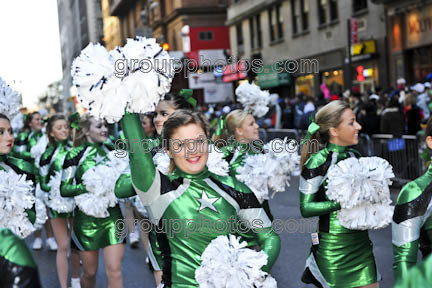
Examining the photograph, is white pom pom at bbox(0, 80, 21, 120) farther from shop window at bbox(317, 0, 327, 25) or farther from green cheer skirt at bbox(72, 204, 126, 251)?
shop window at bbox(317, 0, 327, 25)

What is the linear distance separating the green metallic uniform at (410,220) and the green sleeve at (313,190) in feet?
3.01

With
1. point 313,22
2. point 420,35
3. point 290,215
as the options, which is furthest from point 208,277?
point 313,22

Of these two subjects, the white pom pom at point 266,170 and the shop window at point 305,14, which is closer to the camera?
the white pom pom at point 266,170

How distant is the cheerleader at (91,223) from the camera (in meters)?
4.96

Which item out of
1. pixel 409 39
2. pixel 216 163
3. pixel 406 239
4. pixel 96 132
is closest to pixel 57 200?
pixel 96 132

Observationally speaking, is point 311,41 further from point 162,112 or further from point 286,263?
point 162,112

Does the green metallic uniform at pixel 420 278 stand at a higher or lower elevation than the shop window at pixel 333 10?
lower

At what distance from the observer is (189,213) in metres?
2.71

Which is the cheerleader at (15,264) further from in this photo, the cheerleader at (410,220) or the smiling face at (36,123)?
the smiling face at (36,123)

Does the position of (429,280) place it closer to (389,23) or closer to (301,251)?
(301,251)

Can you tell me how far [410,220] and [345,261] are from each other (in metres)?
1.03

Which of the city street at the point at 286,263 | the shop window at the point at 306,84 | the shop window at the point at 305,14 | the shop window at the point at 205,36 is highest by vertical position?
the shop window at the point at 205,36

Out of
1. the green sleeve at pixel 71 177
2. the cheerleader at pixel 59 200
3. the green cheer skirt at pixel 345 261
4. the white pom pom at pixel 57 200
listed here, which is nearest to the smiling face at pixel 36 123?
the cheerleader at pixel 59 200

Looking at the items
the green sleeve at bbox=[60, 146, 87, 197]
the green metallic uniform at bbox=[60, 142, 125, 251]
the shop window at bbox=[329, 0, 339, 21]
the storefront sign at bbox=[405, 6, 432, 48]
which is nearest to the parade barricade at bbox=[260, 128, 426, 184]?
the green metallic uniform at bbox=[60, 142, 125, 251]
